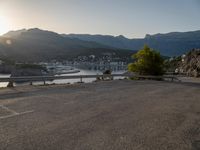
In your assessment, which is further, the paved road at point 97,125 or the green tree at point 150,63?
the green tree at point 150,63

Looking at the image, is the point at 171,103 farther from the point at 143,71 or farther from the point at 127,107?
the point at 143,71

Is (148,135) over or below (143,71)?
over

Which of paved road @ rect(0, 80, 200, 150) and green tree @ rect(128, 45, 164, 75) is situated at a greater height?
paved road @ rect(0, 80, 200, 150)

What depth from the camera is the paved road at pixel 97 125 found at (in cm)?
591

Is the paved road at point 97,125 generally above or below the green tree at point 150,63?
above

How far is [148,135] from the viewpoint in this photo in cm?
668

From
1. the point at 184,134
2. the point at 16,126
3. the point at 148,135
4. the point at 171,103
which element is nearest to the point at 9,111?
the point at 16,126

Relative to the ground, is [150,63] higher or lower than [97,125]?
lower

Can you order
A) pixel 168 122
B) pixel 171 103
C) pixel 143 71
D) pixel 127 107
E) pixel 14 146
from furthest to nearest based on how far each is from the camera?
pixel 143 71 < pixel 171 103 < pixel 127 107 < pixel 168 122 < pixel 14 146

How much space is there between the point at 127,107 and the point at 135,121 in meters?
2.23

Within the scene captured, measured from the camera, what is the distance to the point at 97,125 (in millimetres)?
7473

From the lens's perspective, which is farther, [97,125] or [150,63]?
[150,63]

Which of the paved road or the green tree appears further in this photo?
the green tree

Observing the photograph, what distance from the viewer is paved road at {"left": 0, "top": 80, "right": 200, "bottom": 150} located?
19.4 feet
